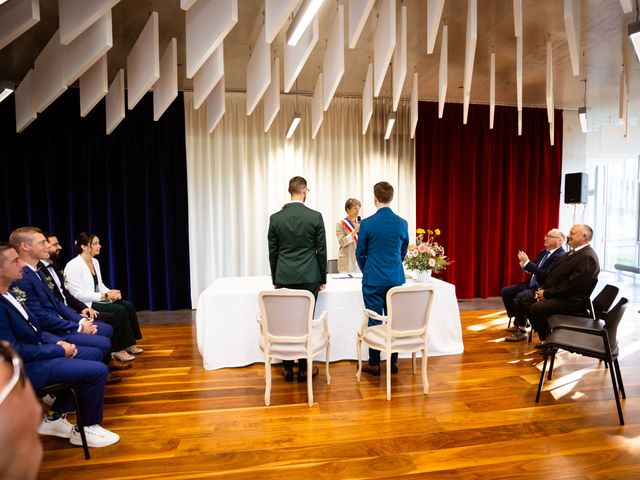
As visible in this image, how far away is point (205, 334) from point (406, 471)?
225 centimetres

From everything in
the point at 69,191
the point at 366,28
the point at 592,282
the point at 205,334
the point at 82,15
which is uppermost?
the point at 366,28

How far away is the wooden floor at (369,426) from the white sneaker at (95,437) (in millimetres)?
55

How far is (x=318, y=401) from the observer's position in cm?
325

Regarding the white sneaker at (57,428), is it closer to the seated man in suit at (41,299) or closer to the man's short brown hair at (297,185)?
the seated man in suit at (41,299)

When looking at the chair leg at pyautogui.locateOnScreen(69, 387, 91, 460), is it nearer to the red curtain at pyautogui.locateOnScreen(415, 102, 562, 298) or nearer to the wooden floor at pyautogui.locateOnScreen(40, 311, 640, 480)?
the wooden floor at pyautogui.locateOnScreen(40, 311, 640, 480)

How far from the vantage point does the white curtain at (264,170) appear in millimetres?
6648

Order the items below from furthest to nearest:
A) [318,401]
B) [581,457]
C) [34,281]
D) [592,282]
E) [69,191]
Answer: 1. [69,191]
2. [592,282]
3. [318,401]
4. [34,281]
5. [581,457]

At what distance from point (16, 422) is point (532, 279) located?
518 cm

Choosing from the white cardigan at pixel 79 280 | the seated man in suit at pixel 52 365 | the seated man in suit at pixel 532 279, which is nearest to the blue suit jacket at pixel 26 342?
the seated man in suit at pixel 52 365

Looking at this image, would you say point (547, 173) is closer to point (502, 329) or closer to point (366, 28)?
point (502, 329)

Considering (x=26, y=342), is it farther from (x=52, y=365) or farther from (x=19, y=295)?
(x=19, y=295)

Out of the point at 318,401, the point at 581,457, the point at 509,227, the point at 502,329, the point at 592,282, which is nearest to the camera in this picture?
the point at 581,457

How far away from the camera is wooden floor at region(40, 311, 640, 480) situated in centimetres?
238

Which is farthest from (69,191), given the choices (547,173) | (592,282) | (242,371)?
Answer: (547,173)
